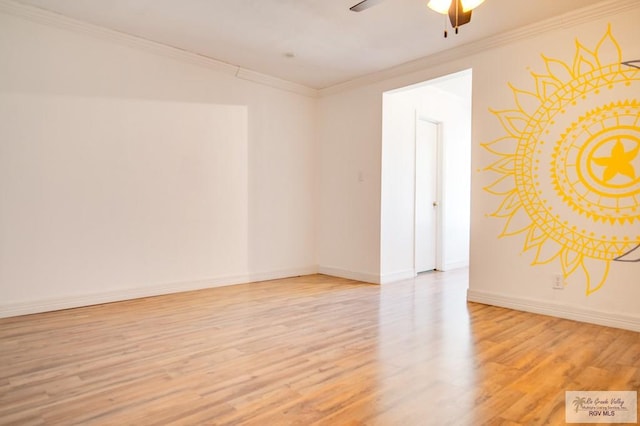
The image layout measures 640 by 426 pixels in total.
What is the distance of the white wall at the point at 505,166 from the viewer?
10.2ft

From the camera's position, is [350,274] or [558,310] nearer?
[558,310]

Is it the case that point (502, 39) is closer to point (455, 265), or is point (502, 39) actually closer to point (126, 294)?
point (455, 265)

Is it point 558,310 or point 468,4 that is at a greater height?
point 468,4

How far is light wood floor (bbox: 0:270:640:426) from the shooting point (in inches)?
71.3

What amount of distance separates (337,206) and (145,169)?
2489 millimetres

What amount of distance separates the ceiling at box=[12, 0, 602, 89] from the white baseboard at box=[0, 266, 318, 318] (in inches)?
101

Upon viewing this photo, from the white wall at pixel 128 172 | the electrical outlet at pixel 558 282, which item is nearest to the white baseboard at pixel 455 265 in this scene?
the white wall at pixel 128 172

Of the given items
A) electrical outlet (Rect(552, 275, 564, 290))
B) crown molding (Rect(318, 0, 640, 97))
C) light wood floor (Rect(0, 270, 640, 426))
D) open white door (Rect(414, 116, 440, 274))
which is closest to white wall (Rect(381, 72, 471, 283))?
open white door (Rect(414, 116, 440, 274))

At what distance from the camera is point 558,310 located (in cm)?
339

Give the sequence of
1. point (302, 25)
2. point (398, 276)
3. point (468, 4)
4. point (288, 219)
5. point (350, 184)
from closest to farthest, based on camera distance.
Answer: point (468, 4)
point (302, 25)
point (398, 276)
point (350, 184)
point (288, 219)

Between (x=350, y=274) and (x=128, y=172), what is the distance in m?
2.94

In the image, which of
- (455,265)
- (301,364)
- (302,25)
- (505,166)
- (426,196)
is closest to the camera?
(301,364)

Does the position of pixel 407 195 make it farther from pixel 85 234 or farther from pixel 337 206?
pixel 85 234

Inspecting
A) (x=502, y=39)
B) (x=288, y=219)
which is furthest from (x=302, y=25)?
(x=288, y=219)
